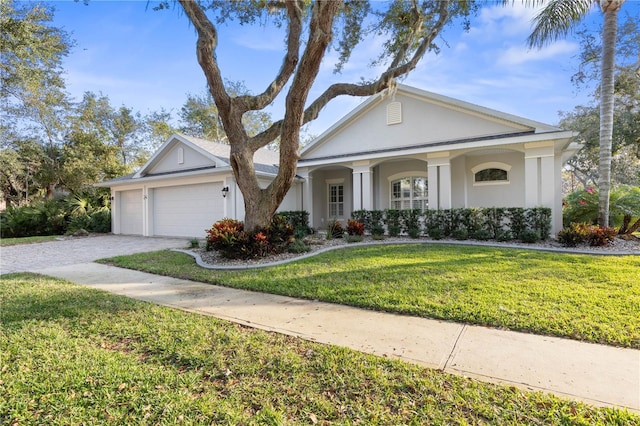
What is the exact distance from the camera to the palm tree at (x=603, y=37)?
963 centimetres

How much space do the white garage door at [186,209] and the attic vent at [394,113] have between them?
315 inches

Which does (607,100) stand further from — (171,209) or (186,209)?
(171,209)

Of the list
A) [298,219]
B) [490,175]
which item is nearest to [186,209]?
Answer: [298,219]

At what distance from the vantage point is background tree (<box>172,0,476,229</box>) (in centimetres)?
802

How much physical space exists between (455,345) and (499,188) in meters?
11.2

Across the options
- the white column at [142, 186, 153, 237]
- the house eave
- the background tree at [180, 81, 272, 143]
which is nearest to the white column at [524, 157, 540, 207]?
the house eave

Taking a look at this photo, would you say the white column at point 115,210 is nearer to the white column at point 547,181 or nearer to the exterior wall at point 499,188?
the exterior wall at point 499,188

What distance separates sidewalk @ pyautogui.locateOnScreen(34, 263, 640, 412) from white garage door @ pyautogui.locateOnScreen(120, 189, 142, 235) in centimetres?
1364

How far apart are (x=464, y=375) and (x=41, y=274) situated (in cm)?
892

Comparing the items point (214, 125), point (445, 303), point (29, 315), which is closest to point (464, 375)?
point (445, 303)

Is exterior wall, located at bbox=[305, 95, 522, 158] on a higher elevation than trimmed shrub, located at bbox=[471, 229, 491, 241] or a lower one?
higher

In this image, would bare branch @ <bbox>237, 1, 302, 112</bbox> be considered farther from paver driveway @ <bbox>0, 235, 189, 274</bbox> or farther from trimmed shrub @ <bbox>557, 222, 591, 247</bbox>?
trimmed shrub @ <bbox>557, 222, 591, 247</bbox>

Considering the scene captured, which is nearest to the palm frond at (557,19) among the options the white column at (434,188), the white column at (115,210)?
the white column at (434,188)

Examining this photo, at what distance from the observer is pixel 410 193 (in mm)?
14719
